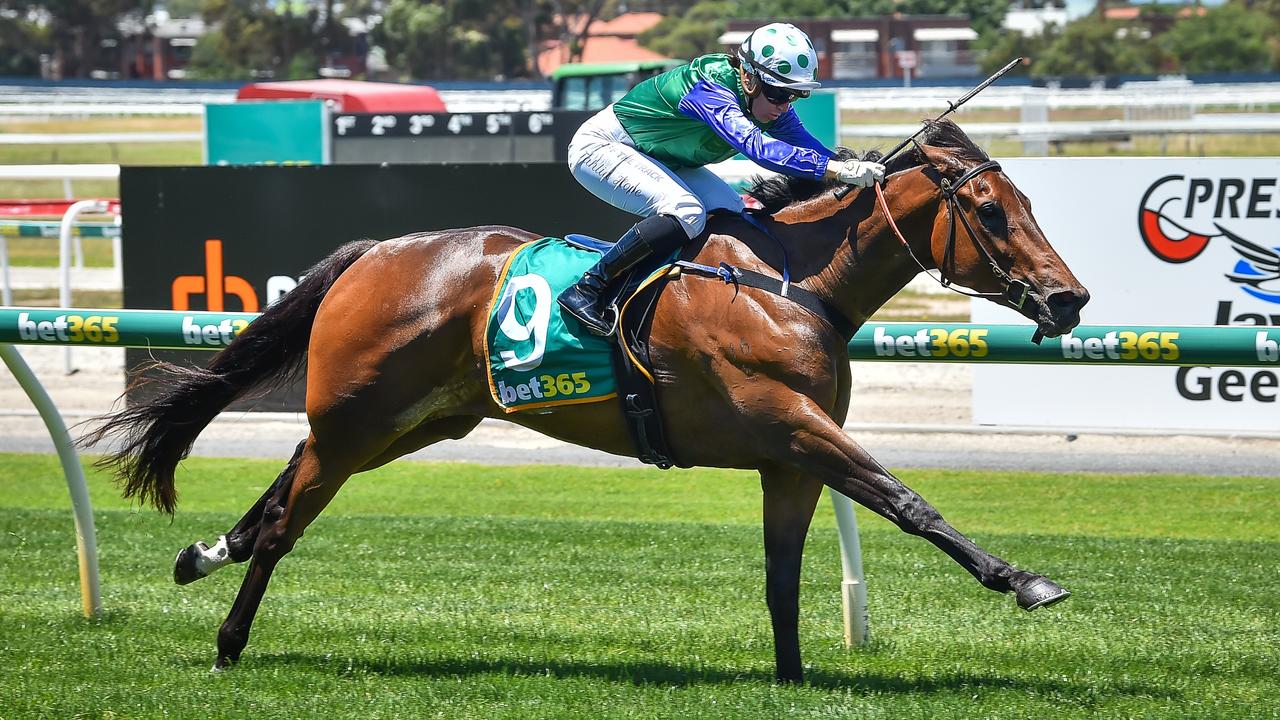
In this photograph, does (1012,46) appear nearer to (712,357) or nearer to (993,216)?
(993,216)

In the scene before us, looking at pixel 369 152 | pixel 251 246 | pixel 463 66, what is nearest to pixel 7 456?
pixel 251 246

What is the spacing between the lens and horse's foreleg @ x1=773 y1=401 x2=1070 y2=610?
13.4ft

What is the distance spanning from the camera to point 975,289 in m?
4.47

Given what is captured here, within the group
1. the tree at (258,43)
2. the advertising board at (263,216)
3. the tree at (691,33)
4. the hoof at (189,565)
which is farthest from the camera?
the tree at (691,33)

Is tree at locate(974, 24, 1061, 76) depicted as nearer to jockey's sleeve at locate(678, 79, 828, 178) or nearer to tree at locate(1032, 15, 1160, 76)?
tree at locate(1032, 15, 1160, 76)

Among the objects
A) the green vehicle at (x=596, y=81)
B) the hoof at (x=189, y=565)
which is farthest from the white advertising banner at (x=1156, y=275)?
the green vehicle at (x=596, y=81)

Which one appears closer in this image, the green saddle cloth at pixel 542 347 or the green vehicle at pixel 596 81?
the green saddle cloth at pixel 542 347

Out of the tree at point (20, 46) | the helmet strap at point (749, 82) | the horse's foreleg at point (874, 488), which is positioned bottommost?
the horse's foreleg at point (874, 488)

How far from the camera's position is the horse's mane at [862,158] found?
4.59 meters

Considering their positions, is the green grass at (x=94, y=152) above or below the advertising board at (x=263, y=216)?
below

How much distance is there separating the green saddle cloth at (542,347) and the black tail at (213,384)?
0.77m

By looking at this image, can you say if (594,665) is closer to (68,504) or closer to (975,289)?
(975,289)

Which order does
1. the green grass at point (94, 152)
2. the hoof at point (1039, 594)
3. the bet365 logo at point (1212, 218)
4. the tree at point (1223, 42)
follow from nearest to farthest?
the hoof at point (1039, 594) → the bet365 logo at point (1212, 218) → the green grass at point (94, 152) → the tree at point (1223, 42)

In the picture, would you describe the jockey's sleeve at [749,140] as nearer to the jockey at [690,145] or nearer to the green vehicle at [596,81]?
the jockey at [690,145]
